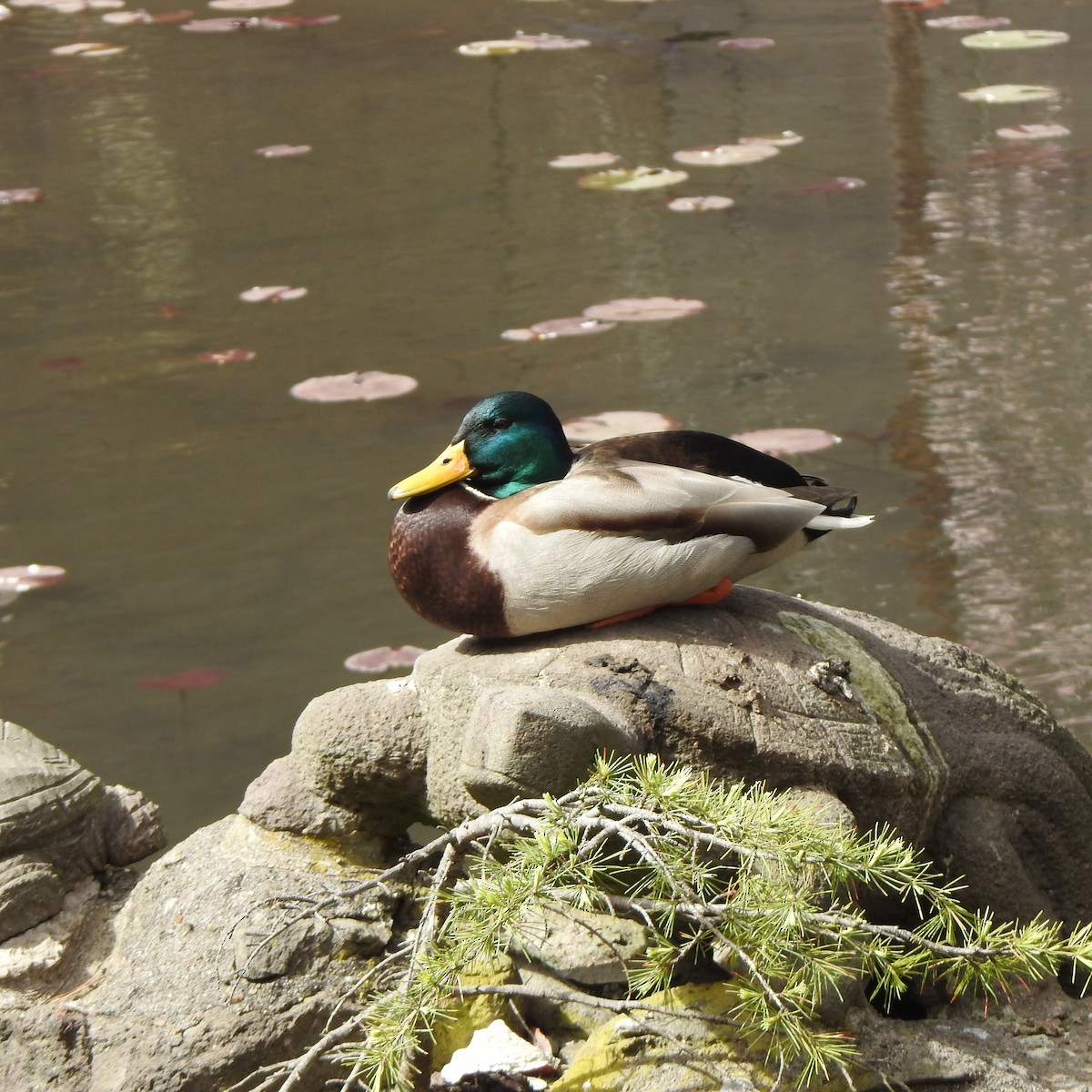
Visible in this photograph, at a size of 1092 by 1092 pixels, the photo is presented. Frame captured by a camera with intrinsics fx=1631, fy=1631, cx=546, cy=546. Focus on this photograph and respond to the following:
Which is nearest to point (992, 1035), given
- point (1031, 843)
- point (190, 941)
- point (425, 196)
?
point (1031, 843)

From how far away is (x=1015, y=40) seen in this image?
8.04 m

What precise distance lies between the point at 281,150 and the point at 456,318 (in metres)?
2.35

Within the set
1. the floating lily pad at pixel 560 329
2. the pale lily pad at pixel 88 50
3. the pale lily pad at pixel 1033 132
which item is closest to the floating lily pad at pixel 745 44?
the pale lily pad at pixel 1033 132

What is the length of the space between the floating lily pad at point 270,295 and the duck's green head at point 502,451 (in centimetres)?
364

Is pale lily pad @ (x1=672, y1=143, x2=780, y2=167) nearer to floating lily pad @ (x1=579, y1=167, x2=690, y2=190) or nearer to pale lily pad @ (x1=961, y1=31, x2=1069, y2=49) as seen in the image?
floating lily pad @ (x1=579, y1=167, x2=690, y2=190)

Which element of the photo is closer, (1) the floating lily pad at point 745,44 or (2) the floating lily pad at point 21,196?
(2) the floating lily pad at point 21,196

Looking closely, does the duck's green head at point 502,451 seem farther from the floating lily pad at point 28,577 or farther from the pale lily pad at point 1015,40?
the pale lily pad at point 1015,40

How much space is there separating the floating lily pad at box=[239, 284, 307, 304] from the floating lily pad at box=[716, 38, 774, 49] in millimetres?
3760

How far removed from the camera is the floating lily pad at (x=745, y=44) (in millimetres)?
8586

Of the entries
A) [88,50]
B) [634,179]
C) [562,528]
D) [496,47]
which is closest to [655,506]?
[562,528]

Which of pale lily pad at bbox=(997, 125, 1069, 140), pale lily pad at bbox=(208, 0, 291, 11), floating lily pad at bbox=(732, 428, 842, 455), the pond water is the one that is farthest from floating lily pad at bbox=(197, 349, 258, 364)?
pale lily pad at bbox=(208, 0, 291, 11)

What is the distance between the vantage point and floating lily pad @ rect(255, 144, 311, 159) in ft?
24.1

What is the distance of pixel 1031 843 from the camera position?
247 centimetres

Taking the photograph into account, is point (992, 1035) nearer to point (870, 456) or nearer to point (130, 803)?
point (130, 803)
